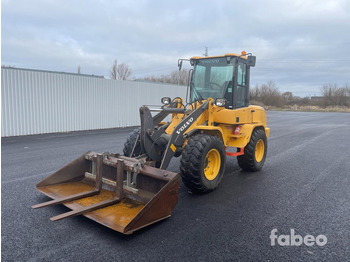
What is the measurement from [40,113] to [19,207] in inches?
407

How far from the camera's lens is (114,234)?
359 centimetres

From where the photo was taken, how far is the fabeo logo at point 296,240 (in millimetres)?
3488

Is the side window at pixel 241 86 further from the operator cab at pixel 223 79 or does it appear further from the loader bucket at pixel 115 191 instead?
the loader bucket at pixel 115 191

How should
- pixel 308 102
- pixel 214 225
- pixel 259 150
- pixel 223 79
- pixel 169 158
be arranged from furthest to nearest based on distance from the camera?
pixel 308 102 < pixel 259 150 < pixel 223 79 < pixel 169 158 < pixel 214 225

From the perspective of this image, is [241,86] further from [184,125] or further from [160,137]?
[160,137]

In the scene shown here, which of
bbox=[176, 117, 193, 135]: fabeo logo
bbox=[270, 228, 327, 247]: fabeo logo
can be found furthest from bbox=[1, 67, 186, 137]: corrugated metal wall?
bbox=[270, 228, 327, 247]: fabeo logo

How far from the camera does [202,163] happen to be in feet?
15.8

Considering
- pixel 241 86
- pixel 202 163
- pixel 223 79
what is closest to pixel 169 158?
pixel 202 163

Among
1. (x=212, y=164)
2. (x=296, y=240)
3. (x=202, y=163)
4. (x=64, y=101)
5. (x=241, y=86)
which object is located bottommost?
(x=296, y=240)

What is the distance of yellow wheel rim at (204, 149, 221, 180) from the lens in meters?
5.23

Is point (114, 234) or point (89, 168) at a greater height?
point (89, 168)

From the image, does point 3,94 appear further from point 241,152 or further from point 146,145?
point 241,152

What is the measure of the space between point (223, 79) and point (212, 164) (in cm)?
204

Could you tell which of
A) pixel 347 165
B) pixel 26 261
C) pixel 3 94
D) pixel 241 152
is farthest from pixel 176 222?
pixel 3 94
